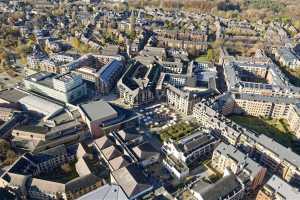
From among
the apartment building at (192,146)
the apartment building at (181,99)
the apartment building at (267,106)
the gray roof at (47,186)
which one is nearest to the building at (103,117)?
the apartment building at (192,146)

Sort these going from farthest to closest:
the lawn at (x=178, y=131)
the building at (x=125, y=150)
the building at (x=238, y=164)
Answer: the lawn at (x=178, y=131) < the building at (x=125, y=150) < the building at (x=238, y=164)

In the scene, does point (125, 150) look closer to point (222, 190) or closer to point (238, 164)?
point (222, 190)

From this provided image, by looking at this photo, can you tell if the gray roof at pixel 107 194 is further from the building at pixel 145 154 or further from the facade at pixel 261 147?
the facade at pixel 261 147

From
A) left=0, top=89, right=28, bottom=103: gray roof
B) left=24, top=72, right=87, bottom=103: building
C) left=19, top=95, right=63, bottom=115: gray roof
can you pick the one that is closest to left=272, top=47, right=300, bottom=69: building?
left=24, top=72, right=87, bottom=103: building

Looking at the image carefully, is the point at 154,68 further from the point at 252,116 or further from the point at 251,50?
the point at 251,50

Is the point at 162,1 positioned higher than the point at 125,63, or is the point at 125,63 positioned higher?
the point at 162,1

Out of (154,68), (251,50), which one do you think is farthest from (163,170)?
(251,50)
